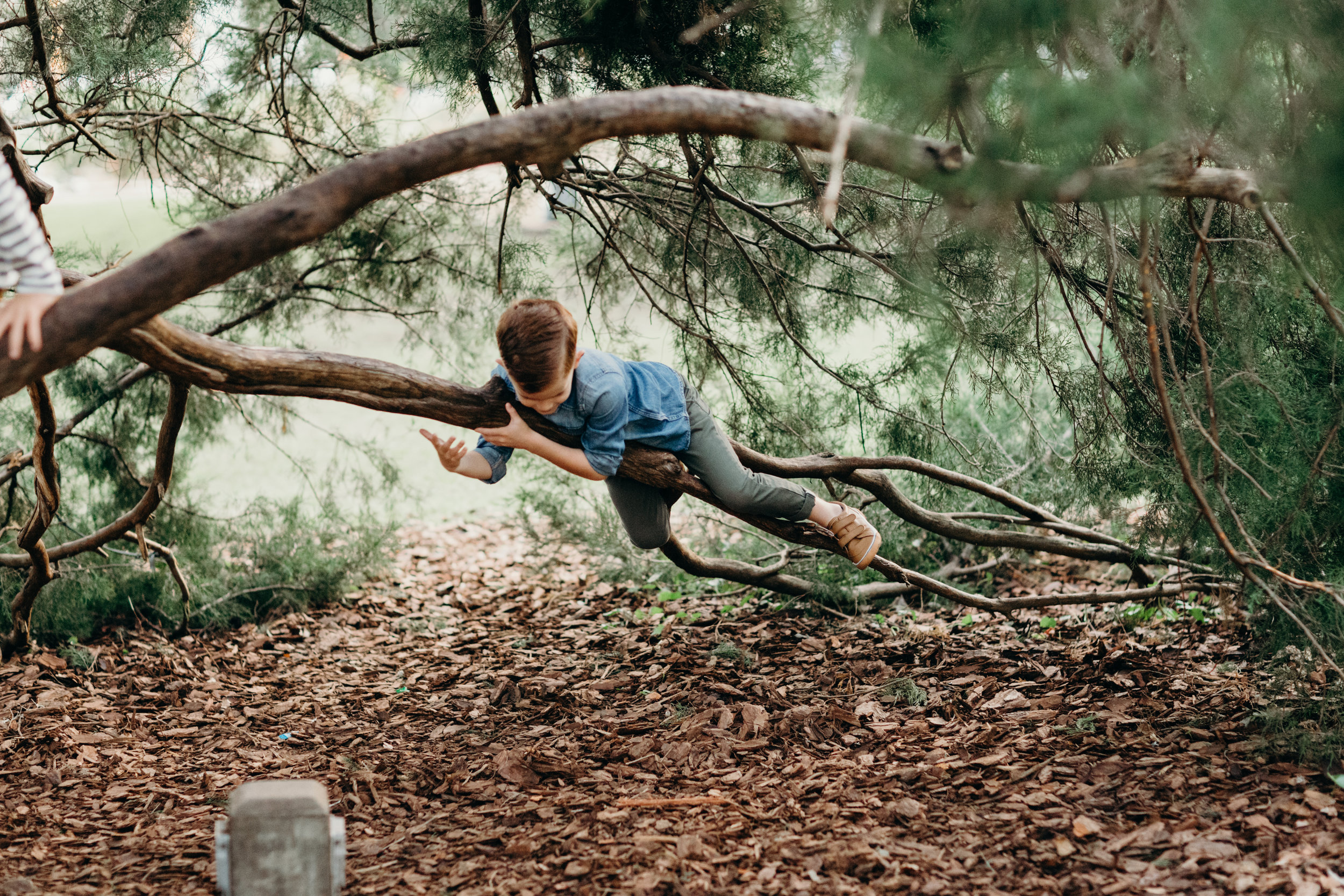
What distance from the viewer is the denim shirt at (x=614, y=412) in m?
2.77

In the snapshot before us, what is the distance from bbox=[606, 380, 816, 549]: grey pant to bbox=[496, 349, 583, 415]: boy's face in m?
0.42

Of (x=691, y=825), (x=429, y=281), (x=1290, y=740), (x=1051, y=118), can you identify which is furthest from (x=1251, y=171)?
(x=429, y=281)

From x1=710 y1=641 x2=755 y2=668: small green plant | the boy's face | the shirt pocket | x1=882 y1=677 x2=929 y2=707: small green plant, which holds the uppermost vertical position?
the shirt pocket

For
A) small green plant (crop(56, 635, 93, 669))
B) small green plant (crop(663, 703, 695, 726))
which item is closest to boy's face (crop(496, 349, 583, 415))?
small green plant (crop(663, 703, 695, 726))

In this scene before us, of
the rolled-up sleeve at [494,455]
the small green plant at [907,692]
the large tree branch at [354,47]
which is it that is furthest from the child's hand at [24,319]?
the small green plant at [907,692]

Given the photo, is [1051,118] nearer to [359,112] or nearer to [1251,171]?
[1251,171]

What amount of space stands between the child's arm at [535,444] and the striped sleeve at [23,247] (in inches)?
40.9

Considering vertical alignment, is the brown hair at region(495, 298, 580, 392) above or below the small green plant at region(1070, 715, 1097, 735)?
above

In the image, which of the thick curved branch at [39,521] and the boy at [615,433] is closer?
the boy at [615,433]

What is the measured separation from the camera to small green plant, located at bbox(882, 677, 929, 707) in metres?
3.38

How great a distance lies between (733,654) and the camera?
3.98 meters

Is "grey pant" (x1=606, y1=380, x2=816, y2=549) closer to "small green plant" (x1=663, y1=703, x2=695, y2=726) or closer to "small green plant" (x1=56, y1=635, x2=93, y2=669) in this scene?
"small green plant" (x1=663, y1=703, x2=695, y2=726)

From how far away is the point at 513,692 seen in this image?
375cm

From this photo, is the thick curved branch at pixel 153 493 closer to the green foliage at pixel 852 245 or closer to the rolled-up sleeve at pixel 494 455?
the rolled-up sleeve at pixel 494 455
